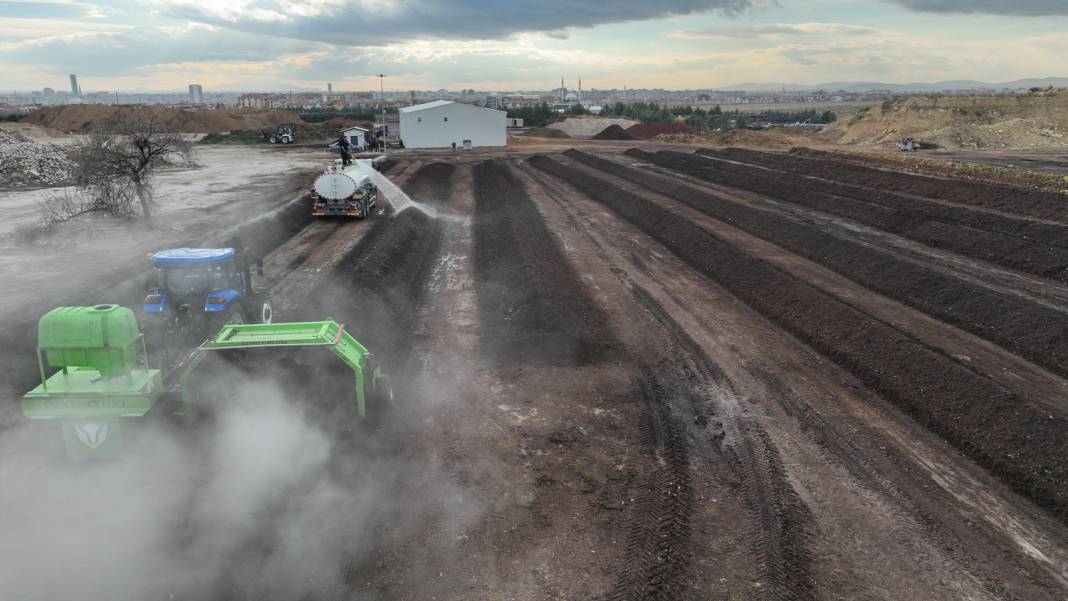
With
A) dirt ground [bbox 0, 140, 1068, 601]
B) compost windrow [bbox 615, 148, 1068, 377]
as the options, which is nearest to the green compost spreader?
dirt ground [bbox 0, 140, 1068, 601]

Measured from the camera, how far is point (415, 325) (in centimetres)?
1530

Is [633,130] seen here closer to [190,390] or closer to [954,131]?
[954,131]

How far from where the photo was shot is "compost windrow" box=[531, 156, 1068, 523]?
30.0ft

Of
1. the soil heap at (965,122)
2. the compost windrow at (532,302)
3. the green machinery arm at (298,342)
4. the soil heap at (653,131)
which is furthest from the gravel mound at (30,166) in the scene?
the soil heap at (965,122)

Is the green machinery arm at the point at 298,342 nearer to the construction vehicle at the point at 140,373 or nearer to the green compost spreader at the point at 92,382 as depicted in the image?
the construction vehicle at the point at 140,373

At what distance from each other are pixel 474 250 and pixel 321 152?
143ft

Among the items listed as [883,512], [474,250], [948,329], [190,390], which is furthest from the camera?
[474,250]

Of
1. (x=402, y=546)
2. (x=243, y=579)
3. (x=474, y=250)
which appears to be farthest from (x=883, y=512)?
(x=474, y=250)

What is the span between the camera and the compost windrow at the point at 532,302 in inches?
533

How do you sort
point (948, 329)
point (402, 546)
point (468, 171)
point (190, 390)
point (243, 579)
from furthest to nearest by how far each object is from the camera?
point (468, 171) < point (948, 329) < point (190, 390) < point (402, 546) < point (243, 579)

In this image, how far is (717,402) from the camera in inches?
449

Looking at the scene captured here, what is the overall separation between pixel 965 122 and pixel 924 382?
2609 inches

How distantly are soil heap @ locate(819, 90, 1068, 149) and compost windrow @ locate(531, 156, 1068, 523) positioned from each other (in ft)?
164

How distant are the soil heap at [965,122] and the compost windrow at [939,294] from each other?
43.9m
